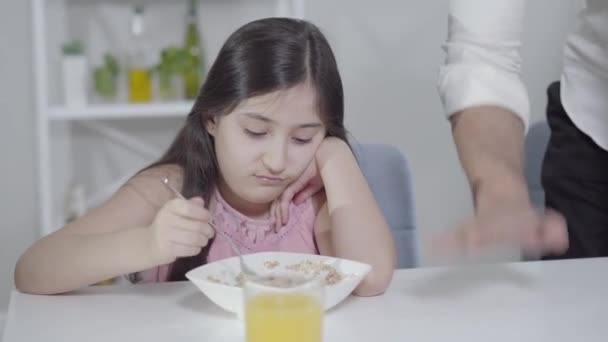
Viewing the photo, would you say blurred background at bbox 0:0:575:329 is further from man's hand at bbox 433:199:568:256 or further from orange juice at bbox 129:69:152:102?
man's hand at bbox 433:199:568:256

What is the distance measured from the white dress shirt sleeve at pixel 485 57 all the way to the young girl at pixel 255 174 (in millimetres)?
217

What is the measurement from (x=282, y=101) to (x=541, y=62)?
1.89m

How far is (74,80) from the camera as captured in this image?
101 inches

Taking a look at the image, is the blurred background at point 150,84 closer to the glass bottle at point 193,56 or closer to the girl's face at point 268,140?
the glass bottle at point 193,56

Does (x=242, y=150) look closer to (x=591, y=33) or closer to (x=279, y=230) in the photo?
(x=279, y=230)

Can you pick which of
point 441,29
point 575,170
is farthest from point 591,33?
point 441,29

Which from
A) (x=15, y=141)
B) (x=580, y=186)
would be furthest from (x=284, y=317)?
(x=15, y=141)

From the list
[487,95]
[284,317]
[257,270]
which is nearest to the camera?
[284,317]

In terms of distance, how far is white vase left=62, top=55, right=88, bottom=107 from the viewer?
8.41 feet

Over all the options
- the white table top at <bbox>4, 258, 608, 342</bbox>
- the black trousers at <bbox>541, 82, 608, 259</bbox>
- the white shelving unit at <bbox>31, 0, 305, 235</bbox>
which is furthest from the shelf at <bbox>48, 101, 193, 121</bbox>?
the white table top at <bbox>4, 258, 608, 342</bbox>

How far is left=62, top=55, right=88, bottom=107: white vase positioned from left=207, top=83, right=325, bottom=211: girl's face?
1247 millimetres

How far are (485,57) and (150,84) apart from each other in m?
1.62

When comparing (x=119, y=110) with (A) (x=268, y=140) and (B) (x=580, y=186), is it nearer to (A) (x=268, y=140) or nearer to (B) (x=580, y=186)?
(A) (x=268, y=140)

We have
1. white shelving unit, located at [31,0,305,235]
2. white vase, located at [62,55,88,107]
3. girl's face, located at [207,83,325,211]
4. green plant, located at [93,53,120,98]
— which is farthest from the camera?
green plant, located at [93,53,120,98]
